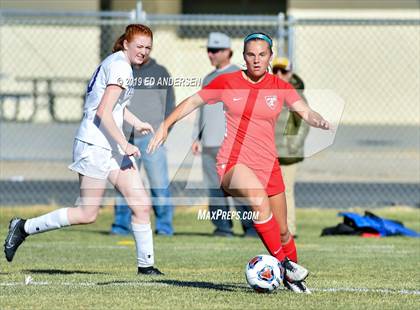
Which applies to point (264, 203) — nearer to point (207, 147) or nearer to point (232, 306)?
point (232, 306)

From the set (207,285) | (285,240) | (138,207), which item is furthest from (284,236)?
(138,207)

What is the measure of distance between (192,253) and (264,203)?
3.42 m

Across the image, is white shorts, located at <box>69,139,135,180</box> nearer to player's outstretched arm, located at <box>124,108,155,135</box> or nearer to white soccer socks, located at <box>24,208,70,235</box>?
player's outstretched arm, located at <box>124,108,155,135</box>

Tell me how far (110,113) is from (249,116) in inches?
44.9

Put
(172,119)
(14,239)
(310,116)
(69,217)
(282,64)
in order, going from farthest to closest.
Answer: (282,64)
(14,239)
(69,217)
(310,116)
(172,119)

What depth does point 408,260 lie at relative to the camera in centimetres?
1094

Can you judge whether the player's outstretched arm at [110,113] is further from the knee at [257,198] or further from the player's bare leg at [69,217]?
the knee at [257,198]

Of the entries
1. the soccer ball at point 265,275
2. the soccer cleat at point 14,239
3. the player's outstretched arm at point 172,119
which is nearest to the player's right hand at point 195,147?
the soccer cleat at point 14,239

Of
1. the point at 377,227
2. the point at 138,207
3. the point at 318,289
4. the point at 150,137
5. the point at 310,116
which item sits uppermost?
the point at 310,116

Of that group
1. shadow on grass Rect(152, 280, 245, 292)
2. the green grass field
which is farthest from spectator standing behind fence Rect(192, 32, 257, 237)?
shadow on grass Rect(152, 280, 245, 292)

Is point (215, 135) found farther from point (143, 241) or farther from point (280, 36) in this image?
point (143, 241)

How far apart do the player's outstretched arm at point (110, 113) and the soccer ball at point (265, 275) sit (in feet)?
4.69

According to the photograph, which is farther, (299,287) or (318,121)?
(318,121)

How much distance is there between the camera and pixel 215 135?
13.5m
